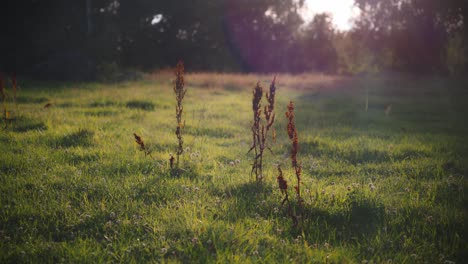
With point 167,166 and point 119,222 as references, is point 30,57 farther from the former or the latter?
point 119,222

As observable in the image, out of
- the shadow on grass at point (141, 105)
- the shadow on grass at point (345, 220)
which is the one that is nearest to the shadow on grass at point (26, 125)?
the shadow on grass at point (141, 105)

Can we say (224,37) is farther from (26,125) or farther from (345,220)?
(345,220)

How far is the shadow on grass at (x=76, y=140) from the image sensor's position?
21.8ft

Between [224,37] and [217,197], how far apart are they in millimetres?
45379

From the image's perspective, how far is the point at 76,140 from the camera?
6.88 meters

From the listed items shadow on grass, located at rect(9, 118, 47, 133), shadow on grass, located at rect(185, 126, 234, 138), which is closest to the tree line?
shadow on grass, located at rect(9, 118, 47, 133)

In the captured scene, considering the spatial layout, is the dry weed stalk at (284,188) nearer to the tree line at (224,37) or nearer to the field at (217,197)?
the field at (217,197)

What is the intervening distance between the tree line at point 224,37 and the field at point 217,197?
15707mm

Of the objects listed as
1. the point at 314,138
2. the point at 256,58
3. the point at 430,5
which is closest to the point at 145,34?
the point at 256,58

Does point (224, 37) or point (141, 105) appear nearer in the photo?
point (141, 105)

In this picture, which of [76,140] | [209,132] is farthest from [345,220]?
[76,140]

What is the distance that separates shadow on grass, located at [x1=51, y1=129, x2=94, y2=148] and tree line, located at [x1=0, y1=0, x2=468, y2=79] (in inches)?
597

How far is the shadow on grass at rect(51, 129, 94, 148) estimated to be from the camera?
21.8 feet

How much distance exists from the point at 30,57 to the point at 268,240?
27324mm
